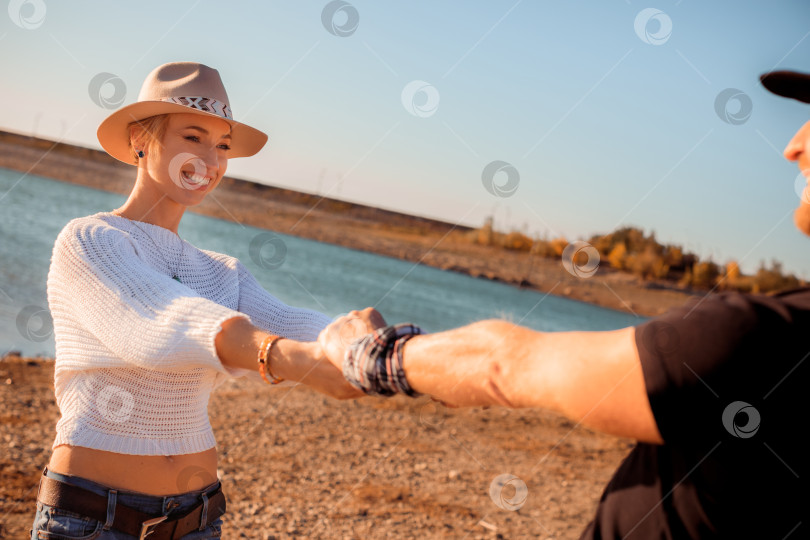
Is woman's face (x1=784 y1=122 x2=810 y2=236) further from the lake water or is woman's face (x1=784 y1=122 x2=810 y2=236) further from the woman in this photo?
the lake water

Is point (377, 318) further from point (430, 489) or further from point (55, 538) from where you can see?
point (430, 489)

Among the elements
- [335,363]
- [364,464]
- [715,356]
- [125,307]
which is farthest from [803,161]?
[364,464]

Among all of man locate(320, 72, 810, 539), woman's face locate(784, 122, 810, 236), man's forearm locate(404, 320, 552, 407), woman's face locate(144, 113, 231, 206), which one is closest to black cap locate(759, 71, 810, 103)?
man locate(320, 72, 810, 539)

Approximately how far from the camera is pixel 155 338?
179 cm

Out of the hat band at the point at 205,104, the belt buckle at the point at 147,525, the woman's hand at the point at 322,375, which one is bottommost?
the belt buckle at the point at 147,525

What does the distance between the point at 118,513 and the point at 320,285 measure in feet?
78.1

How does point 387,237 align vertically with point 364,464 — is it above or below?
above

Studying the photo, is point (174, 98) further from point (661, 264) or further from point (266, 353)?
point (661, 264)

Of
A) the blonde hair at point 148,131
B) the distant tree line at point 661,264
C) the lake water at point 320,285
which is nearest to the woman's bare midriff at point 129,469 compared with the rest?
the blonde hair at point 148,131

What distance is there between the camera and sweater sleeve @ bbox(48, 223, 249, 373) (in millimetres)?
1743

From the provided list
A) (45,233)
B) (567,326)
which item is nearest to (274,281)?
(45,233)

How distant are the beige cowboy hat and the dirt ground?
9.75ft

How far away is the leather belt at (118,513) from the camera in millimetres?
1990

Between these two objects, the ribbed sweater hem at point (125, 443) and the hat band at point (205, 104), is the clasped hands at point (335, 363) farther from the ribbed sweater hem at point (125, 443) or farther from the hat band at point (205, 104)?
the hat band at point (205, 104)
